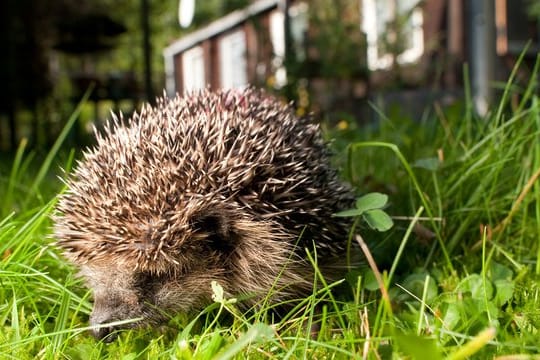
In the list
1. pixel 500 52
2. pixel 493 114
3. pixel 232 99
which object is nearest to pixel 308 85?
pixel 500 52

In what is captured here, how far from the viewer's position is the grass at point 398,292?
188 centimetres

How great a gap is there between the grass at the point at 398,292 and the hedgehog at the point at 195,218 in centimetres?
11

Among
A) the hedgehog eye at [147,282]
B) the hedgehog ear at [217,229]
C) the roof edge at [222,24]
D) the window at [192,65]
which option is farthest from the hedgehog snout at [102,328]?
the window at [192,65]

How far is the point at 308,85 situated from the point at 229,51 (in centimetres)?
1280

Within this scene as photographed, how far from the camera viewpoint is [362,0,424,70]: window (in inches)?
334

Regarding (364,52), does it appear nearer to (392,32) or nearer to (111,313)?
(392,32)

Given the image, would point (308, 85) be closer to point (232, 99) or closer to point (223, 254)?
point (232, 99)

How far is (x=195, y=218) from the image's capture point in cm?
235

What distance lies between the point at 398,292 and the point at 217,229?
786 mm

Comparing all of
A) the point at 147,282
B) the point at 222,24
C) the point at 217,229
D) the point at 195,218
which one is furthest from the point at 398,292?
the point at 222,24

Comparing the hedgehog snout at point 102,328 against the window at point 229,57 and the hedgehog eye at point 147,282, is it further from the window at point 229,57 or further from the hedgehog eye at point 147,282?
the window at point 229,57

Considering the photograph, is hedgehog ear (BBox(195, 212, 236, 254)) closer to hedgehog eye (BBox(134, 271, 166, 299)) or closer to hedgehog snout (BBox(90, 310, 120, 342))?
hedgehog eye (BBox(134, 271, 166, 299))

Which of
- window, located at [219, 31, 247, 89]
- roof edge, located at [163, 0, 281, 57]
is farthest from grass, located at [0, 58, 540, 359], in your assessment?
window, located at [219, 31, 247, 89]

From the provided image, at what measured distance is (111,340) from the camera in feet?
7.26
